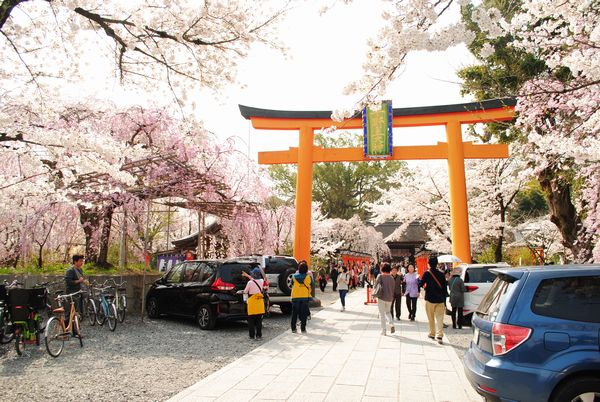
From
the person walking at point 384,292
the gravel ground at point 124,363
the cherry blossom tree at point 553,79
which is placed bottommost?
the gravel ground at point 124,363

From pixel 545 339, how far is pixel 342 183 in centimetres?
4057

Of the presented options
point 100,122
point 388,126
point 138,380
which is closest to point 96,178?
point 100,122

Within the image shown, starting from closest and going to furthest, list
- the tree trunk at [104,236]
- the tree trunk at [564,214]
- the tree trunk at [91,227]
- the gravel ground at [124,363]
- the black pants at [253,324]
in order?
1. the gravel ground at [124,363]
2. the black pants at [253,324]
3. the tree trunk at [564,214]
4. the tree trunk at [104,236]
5. the tree trunk at [91,227]

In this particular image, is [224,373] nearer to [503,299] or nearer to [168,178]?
[503,299]

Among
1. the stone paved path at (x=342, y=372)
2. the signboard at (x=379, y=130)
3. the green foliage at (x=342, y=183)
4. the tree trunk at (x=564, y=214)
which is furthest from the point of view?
the green foliage at (x=342, y=183)

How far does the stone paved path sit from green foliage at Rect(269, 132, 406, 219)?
33.8 m

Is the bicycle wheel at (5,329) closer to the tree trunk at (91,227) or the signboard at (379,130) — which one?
the tree trunk at (91,227)

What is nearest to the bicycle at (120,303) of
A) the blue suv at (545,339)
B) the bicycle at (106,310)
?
the bicycle at (106,310)

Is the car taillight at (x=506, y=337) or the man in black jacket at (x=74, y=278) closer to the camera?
the car taillight at (x=506, y=337)

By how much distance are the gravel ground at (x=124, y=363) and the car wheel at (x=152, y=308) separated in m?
1.15

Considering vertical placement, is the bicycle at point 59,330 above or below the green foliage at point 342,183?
below

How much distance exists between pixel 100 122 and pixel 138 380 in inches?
453

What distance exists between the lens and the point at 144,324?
1141 cm

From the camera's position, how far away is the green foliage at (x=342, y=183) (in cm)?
4391
